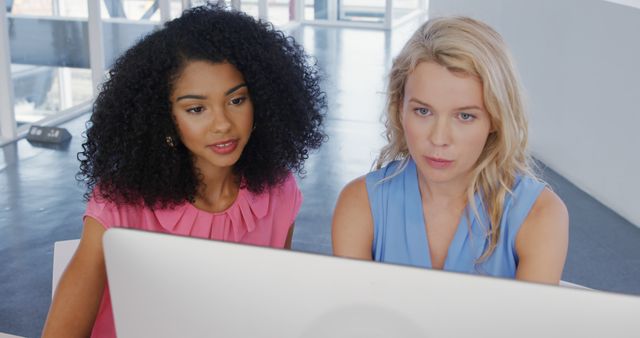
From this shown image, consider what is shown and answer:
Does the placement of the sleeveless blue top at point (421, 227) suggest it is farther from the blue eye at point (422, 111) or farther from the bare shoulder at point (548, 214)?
the blue eye at point (422, 111)

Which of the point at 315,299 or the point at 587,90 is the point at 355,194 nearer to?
the point at 315,299

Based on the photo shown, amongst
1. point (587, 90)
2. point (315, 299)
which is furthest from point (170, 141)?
point (587, 90)

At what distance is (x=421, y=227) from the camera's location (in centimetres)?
162

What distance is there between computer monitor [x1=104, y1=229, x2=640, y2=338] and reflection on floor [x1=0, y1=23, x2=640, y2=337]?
147 cm

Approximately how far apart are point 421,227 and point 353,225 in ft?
0.47

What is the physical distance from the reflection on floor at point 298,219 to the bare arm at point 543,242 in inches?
31.9

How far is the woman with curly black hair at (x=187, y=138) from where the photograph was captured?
1548 millimetres

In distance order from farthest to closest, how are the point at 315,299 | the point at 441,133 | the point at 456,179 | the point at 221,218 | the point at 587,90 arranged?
the point at 587,90 < the point at 221,218 < the point at 456,179 < the point at 441,133 < the point at 315,299

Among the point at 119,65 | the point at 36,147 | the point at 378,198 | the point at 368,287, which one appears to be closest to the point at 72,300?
the point at 119,65

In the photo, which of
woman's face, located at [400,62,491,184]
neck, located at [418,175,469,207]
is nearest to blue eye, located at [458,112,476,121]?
woman's face, located at [400,62,491,184]

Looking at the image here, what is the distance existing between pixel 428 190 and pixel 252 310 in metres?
0.89

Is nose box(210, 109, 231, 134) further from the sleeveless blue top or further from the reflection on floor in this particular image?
the reflection on floor

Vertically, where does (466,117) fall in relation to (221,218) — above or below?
above

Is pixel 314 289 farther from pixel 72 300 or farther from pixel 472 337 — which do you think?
pixel 72 300
